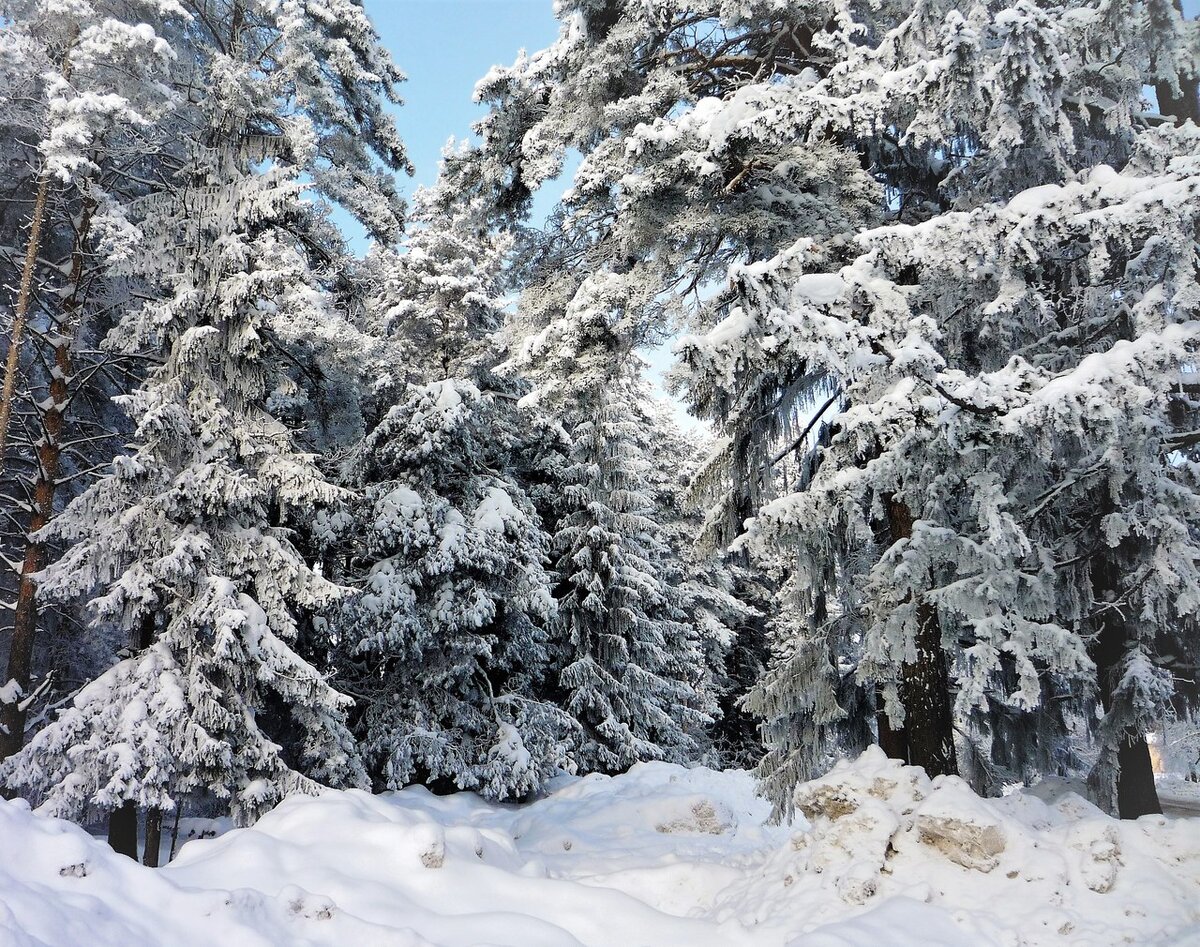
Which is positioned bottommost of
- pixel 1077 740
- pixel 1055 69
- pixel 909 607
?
pixel 1077 740

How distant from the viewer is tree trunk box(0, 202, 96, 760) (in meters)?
9.61

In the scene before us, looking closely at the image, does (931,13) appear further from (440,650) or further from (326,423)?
(326,423)

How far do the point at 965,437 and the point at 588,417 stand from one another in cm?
1200

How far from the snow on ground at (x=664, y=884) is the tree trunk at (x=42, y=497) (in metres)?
6.05

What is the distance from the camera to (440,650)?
11891 mm

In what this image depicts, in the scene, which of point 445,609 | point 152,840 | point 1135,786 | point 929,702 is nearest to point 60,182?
point 445,609

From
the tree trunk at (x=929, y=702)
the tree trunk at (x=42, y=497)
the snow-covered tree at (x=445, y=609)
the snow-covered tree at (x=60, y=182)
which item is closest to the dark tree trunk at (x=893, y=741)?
the tree trunk at (x=929, y=702)

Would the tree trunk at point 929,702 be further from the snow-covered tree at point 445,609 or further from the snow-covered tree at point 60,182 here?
the snow-covered tree at point 60,182

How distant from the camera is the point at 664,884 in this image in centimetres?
632

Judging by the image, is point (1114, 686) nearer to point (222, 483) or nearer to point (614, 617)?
point (222, 483)

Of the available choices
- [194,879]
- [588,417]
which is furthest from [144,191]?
[194,879]

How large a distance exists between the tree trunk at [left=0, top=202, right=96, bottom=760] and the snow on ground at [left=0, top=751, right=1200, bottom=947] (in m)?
6.05

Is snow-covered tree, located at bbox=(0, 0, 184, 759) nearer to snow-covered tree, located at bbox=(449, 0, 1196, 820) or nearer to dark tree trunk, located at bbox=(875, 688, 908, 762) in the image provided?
snow-covered tree, located at bbox=(449, 0, 1196, 820)

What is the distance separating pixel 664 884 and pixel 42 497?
1008 centimetres
